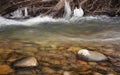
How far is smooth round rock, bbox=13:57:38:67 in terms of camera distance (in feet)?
10.8

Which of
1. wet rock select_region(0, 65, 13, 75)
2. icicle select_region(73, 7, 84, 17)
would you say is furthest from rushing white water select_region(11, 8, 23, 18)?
wet rock select_region(0, 65, 13, 75)

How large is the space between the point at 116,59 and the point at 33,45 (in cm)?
138

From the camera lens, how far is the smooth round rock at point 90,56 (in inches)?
142

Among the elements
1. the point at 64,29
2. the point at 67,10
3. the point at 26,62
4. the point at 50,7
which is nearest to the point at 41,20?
the point at 50,7

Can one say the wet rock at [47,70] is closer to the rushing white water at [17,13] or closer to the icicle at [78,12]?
the rushing white water at [17,13]

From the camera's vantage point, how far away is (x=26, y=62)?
3352 mm

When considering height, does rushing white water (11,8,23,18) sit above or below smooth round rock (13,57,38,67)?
above

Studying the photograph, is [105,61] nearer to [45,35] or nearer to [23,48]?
[23,48]

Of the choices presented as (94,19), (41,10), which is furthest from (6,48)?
(94,19)

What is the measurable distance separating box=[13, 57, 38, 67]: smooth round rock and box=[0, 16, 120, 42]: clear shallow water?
1.09 metres

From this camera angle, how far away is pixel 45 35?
4.89 m

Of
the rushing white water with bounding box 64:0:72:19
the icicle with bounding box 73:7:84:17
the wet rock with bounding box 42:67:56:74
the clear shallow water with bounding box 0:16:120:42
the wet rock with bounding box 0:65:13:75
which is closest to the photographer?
the wet rock with bounding box 0:65:13:75

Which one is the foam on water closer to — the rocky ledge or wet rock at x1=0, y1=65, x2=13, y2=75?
the rocky ledge

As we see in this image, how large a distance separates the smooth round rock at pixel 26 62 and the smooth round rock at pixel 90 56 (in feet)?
2.33
